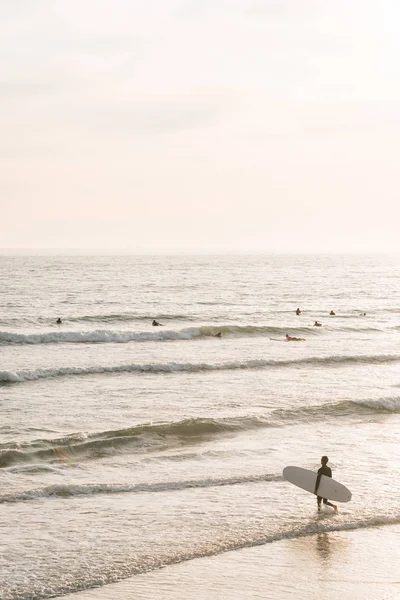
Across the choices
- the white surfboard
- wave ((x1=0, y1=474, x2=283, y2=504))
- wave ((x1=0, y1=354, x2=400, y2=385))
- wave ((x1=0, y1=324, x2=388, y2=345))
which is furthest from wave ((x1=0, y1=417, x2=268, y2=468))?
wave ((x1=0, y1=324, x2=388, y2=345))

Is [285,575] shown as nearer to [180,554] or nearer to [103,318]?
[180,554]

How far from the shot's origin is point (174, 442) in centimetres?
2503

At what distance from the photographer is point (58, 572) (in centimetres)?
1459

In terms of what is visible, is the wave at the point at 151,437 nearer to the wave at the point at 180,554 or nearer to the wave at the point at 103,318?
the wave at the point at 180,554

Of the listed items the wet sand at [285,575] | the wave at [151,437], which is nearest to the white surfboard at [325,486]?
the wet sand at [285,575]

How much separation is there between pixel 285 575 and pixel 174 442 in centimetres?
1068

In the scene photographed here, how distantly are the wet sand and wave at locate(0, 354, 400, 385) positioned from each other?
21.5 m

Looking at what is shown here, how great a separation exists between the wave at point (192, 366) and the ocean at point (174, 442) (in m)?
0.12

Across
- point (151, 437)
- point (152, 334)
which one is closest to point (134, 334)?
point (152, 334)

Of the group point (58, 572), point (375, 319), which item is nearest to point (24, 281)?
point (375, 319)

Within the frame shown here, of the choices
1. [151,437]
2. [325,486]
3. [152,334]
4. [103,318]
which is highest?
[103,318]

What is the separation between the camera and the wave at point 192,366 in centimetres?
3631

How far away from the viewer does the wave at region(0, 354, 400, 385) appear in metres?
36.3

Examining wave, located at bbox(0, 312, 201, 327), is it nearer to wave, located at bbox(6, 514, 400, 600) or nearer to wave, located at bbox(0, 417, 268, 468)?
wave, located at bbox(0, 417, 268, 468)
